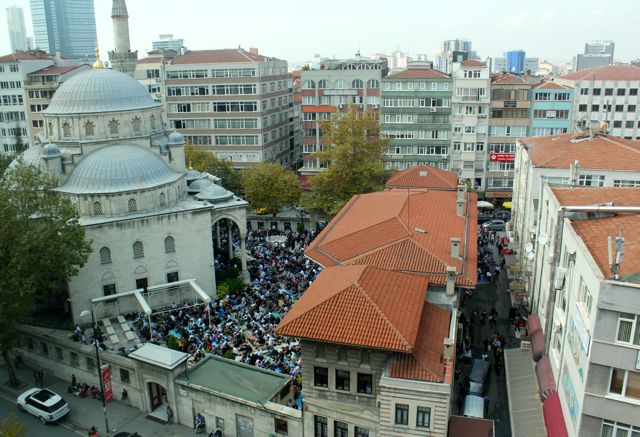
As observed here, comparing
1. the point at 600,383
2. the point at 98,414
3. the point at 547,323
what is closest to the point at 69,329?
the point at 98,414

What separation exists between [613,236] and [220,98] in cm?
5119

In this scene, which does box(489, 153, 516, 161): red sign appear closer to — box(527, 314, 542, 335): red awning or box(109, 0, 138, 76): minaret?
box(527, 314, 542, 335): red awning

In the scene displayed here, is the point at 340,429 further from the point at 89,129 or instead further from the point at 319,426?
the point at 89,129

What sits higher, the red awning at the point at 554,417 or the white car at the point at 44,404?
the red awning at the point at 554,417

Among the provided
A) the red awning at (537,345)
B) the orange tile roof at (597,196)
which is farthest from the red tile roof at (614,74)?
the red awning at (537,345)

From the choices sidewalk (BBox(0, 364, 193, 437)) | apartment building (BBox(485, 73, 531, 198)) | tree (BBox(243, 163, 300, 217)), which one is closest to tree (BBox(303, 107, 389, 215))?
tree (BBox(243, 163, 300, 217))

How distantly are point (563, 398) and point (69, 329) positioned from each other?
2753 centimetres

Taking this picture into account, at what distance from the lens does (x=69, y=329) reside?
34.4 metres

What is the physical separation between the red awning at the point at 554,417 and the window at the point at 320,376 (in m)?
8.63

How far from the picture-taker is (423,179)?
47000 mm

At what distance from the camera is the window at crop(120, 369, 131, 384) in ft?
94.2

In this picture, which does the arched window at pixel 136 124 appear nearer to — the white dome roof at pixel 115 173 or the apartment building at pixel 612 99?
the white dome roof at pixel 115 173

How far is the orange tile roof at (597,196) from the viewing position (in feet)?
84.3

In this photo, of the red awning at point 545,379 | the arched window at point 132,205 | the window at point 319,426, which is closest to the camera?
the window at point 319,426
